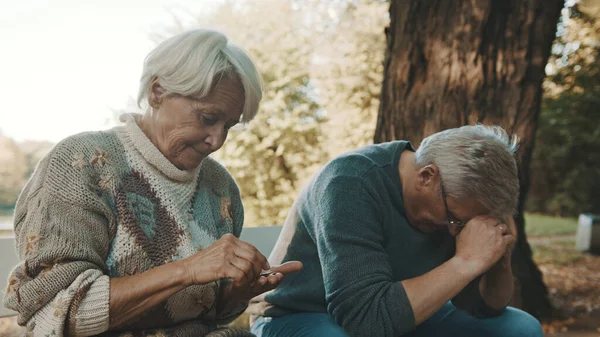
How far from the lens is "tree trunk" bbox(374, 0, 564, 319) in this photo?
3697 mm

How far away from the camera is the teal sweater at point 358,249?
1946 mm

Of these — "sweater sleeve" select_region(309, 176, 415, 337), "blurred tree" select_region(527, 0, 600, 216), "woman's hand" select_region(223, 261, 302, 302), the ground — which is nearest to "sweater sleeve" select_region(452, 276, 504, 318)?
"sweater sleeve" select_region(309, 176, 415, 337)

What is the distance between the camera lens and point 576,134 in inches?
547

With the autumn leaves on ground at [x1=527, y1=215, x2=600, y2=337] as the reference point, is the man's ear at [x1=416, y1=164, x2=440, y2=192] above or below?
above

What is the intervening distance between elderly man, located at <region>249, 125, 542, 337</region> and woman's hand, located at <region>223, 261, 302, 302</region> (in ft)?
0.44

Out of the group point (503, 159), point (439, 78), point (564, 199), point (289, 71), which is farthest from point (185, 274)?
point (564, 199)

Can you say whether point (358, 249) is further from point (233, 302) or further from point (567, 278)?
point (567, 278)

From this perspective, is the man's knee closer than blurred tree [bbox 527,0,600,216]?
Yes

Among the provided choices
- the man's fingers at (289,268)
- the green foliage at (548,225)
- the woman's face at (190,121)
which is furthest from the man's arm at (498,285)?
the green foliage at (548,225)

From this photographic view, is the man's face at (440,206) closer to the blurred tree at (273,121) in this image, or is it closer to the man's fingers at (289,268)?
the man's fingers at (289,268)

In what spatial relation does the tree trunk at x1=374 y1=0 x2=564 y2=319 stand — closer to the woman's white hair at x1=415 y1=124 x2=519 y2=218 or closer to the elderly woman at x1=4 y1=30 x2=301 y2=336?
the woman's white hair at x1=415 y1=124 x2=519 y2=218

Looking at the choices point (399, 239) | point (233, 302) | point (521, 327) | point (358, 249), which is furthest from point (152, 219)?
point (521, 327)

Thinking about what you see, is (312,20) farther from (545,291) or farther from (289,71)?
(545,291)

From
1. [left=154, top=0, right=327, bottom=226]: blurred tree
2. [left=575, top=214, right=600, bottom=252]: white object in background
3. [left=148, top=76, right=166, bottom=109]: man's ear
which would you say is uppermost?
[left=148, top=76, right=166, bottom=109]: man's ear
